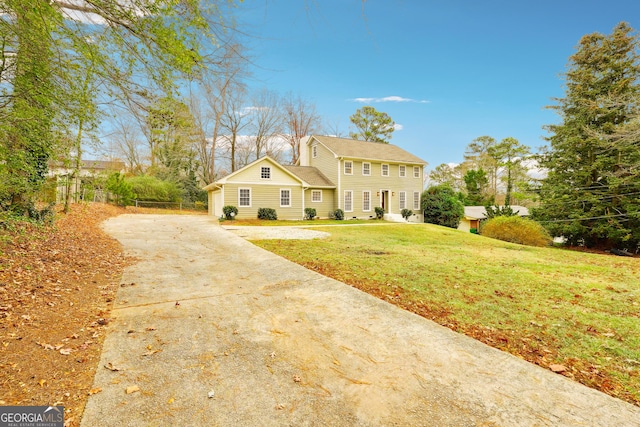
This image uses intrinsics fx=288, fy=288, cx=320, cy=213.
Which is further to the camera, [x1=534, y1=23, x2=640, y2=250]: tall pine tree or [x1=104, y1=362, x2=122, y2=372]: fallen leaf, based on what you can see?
[x1=534, y1=23, x2=640, y2=250]: tall pine tree

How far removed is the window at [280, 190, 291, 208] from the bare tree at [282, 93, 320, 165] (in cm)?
1192

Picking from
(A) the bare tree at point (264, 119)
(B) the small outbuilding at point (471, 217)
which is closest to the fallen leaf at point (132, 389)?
(A) the bare tree at point (264, 119)

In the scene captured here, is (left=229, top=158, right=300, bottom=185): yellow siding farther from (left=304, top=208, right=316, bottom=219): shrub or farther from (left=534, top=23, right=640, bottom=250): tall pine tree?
(left=534, top=23, right=640, bottom=250): tall pine tree

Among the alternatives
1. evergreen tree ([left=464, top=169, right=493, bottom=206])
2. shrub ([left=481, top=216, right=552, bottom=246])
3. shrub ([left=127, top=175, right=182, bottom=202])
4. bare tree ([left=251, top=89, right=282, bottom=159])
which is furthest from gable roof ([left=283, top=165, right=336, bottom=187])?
evergreen tree ([left=464, top=169, right=493, bottom=206])

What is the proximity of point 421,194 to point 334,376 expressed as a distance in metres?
25.7

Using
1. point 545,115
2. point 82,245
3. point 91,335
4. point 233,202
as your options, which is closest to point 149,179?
point 233,202

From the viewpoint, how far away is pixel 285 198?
69.0ft

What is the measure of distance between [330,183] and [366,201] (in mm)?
3419

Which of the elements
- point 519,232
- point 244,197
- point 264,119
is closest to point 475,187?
point 519,232

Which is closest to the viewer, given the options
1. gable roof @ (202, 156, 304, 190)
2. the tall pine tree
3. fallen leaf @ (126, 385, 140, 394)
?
fallen leaf @ (126, 385, 140, 394)

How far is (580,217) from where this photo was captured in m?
17.4

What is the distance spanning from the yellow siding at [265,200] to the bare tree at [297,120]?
11.8m

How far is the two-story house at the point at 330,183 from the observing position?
19.9 meters

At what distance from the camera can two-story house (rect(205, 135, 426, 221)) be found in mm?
19859
